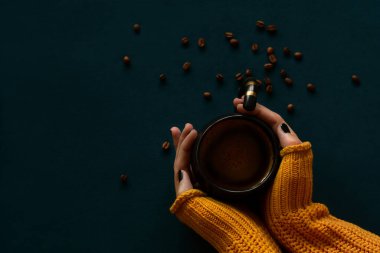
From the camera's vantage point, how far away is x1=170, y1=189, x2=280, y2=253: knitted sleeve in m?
0.86

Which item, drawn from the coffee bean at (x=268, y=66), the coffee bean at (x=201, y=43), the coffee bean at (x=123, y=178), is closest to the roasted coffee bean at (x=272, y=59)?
the coffee bean at (x=268, y=66)

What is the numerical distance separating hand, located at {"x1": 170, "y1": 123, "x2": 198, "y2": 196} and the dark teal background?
0.08 metres

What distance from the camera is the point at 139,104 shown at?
101 cm

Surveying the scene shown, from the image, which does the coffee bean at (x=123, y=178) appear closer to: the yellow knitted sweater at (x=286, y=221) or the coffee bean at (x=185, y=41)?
the yellow knitted sweater at (x=286, y=221)

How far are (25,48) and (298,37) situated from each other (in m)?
0.57

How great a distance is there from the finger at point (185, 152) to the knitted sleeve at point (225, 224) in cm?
6

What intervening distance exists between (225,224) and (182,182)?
0.36ft

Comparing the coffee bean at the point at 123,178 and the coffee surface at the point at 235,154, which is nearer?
the coffee surface at the point at 235,154

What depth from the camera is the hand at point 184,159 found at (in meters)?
0.89

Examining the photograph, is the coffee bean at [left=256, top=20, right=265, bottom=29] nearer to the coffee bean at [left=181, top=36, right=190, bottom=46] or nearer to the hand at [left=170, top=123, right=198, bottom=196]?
the coffee bean at [left=181, top=36, right=190, bottom=46]

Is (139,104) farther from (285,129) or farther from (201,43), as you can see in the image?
(285,129)

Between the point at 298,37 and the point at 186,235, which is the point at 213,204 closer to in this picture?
the point at 186,235

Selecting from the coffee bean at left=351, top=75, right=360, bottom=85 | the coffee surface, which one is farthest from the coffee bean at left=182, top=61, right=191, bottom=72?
the coffee bean at left=351, top=75, right=360, bottom=85

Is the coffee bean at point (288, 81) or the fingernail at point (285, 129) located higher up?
the coffee bean at point (288, 81)
